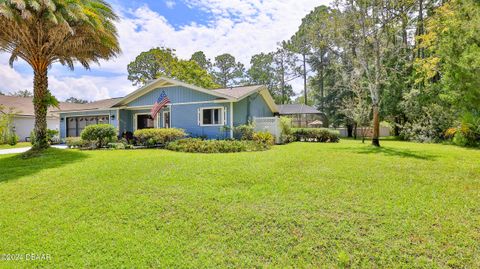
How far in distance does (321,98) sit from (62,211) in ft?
112

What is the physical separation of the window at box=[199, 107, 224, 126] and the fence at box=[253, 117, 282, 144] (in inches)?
89.4

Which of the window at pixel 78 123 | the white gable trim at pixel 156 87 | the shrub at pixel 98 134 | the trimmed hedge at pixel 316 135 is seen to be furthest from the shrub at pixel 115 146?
the trimmed hedge at pixel 316 135

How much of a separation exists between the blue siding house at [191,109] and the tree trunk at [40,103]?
6629 millimetres

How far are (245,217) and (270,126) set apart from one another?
40.9 ft

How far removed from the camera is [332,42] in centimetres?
1700

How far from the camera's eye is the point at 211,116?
17.1 metres

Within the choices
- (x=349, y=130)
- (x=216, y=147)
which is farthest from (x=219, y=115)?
(x=349, y=130)

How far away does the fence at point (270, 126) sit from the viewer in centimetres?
1668

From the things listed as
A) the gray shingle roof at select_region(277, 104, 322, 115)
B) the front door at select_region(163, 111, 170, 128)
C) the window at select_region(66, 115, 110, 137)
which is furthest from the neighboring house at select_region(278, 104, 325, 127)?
the window at select_region(66, 115, 110, 137)

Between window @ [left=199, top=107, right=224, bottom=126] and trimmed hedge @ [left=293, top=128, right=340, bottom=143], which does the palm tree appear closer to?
window @ [left=199, top=107, right=224, bottom=126]

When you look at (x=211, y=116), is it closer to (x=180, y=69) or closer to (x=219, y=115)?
(x=219, y=115)

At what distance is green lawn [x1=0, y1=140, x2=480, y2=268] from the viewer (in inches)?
147

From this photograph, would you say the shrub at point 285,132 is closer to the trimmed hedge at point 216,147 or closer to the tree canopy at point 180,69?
the trimmed hedge at point 216,147

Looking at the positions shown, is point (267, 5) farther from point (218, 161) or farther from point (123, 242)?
point (123, 242)
